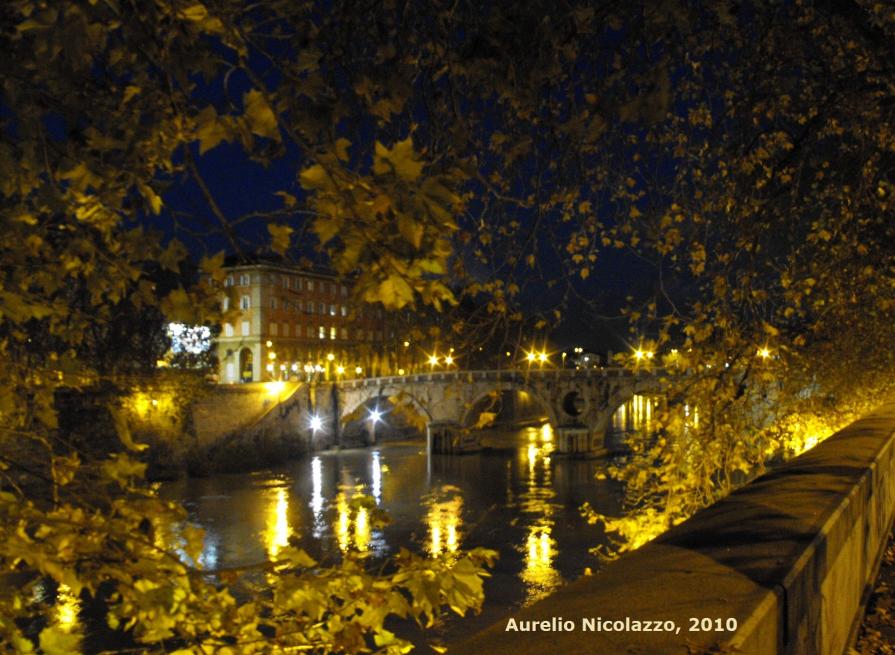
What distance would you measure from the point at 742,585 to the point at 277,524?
2672cm

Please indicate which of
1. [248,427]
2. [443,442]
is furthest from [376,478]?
[248,427]

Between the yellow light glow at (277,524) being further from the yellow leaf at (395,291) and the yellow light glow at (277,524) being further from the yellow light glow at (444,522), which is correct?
the yellow leaf at (395,291)

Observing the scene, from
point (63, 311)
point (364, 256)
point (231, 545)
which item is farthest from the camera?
point (231, 545)

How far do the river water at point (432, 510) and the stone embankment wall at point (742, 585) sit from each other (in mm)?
9411

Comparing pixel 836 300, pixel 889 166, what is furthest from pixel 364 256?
pixel 836 300

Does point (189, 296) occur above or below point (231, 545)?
above

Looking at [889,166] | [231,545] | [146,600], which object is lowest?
[231,545]

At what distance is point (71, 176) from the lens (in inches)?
129

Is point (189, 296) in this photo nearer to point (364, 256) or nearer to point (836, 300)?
point (364, 256)

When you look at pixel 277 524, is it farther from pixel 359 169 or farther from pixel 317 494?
pixel 359 169

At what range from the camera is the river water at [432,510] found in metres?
21.8

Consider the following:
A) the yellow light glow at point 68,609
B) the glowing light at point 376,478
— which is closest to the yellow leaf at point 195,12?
the yellow light glow at point 68,609

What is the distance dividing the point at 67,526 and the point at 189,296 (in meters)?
0.96

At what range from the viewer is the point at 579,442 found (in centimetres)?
4809
